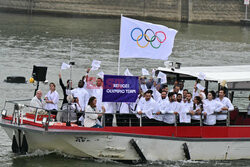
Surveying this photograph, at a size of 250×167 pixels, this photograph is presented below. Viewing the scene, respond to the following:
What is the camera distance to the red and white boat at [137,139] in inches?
674

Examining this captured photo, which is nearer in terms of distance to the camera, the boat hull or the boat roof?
the boat hull

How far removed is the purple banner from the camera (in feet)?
56.3

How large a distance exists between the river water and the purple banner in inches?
216

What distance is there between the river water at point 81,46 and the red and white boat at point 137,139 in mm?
3868

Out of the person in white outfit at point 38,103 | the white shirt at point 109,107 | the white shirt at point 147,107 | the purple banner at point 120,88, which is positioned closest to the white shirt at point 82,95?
the white shirt at point 109,107

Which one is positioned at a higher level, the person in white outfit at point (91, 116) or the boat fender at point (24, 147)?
the person in white outfit at point (91, 116)

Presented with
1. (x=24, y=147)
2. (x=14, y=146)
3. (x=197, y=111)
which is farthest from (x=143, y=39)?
(x=14, y=146)

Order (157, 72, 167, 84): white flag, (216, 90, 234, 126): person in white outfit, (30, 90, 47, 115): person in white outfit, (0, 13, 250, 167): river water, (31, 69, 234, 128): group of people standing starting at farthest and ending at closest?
1. (0, 13, 250, 167): river water
2. (157, 72, 167, 84): white flag
3. (30, 90, 47, 115): person in white outfit
4. (216, 90, 234, 126): person in white outfit
5. (31, 69, 234, 128): group of people standing

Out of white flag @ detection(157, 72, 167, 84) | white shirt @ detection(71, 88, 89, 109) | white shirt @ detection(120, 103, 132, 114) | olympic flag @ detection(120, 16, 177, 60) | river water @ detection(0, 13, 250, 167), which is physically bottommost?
white shirt @ detection(120, 103, 132, 114)

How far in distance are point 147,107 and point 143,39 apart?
2089 mm

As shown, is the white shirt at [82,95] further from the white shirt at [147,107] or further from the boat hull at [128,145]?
the white shirt at [147,107]

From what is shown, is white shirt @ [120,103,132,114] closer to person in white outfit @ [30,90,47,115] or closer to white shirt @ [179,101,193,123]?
white shirt @ [179,101,193,123]

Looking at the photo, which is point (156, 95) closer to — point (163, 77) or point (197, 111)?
point (163, 77)

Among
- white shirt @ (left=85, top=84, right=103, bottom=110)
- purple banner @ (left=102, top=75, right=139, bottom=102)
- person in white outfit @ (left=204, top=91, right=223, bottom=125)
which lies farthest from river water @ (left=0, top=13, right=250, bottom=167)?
person in white outfit @ (left=204, top=91, right=223, bottom=125)
